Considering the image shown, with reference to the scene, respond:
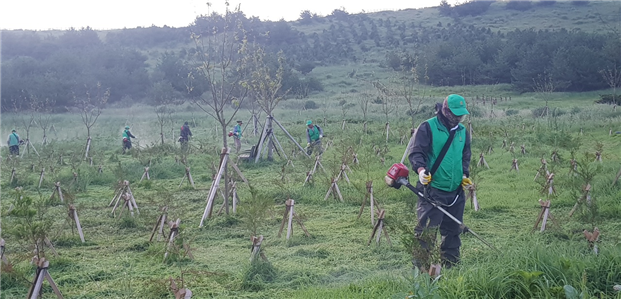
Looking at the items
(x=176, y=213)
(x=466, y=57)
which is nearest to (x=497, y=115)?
(x=466, y=57)

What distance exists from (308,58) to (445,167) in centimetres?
4858

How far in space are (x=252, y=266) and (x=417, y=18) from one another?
64628 mm

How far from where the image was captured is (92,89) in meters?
41.7

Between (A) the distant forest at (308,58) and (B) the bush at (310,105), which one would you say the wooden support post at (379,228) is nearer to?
(A) the distant forest at (308,58)

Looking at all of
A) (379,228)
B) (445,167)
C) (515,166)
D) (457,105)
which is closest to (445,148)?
(445,167)

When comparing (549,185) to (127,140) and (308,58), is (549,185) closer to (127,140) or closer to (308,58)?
(127,140)

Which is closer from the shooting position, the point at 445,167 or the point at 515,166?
the point at 445,167

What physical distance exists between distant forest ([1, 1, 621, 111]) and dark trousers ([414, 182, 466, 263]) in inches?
937

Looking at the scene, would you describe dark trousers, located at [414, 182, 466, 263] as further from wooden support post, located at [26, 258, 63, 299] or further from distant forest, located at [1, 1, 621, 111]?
distant forest, located at [1, 1, 621, 111]

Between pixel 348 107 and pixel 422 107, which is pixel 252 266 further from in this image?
pixel 348 107

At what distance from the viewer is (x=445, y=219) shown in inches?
209

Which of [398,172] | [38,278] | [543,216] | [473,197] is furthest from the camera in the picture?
[473,197]

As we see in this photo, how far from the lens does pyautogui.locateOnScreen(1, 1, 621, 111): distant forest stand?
3697 cm

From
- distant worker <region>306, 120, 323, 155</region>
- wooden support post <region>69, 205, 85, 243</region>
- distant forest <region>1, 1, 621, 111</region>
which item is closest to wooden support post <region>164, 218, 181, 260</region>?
wooden support post <region>69, 205, 85, 243</region>
